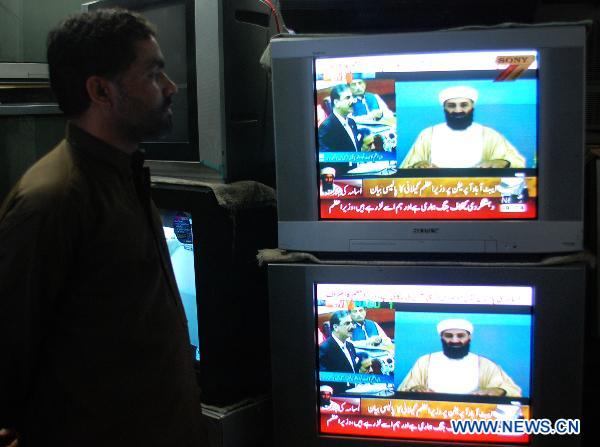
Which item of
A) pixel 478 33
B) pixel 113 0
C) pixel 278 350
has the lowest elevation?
pixel 278 350

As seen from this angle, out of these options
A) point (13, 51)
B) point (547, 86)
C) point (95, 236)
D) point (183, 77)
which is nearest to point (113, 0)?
point (183, 77)

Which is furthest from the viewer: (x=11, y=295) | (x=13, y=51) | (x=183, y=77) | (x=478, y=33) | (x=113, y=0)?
(x=13, y=51)

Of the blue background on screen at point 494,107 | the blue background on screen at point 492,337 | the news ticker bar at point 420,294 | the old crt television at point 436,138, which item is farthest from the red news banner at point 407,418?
the blue background on screen at point 494,107

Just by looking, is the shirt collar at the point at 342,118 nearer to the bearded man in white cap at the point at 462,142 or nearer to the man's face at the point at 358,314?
the bearded man in white cap at the point at 462,142

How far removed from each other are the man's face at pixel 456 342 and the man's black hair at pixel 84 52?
38.7 inches

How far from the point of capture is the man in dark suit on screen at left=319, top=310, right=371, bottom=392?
1.86 meters

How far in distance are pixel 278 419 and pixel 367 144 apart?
2.47 feet

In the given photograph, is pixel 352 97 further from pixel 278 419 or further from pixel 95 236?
pixel 278 419

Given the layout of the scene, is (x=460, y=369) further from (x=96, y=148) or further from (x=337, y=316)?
(x=96, y=148)

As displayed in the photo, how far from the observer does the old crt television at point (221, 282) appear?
1.99 m

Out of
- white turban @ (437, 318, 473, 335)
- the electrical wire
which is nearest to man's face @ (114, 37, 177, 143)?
the electrical wire

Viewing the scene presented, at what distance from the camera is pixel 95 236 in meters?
1.40

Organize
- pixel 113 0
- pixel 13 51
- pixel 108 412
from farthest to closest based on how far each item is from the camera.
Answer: pixel 13 51, pixel 113 0, pixel 108 412

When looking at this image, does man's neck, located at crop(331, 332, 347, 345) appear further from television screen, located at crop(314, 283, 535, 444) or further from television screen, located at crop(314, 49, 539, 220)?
television screen, located at crop(314, 49, 539, 220)
